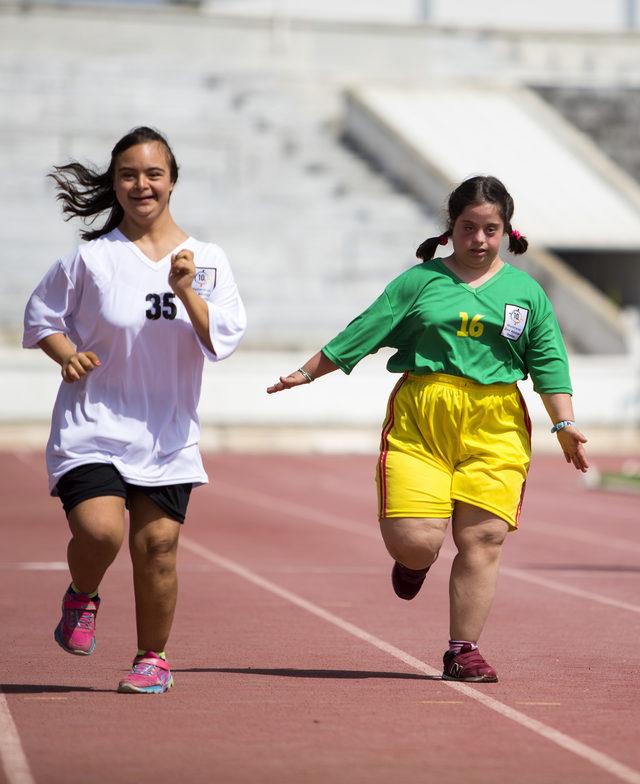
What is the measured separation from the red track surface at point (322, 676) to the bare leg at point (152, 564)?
29 centimetres

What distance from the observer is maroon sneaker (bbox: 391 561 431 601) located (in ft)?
26.7

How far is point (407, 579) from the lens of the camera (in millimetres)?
8188

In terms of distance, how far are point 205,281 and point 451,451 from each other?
1.40m

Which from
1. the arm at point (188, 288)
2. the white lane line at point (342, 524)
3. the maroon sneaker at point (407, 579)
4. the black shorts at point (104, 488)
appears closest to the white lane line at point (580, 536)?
the white lane line at point (342, 524)

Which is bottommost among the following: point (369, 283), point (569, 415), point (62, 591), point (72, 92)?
point (62, 591)

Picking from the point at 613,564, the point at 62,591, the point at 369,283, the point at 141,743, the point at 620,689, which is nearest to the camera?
the point at 141,743

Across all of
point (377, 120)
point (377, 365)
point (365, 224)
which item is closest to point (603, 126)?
point (377, 120)

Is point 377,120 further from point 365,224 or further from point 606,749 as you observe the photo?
point 606,749

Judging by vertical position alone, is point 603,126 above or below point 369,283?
above

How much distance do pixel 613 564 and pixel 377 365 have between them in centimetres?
2061

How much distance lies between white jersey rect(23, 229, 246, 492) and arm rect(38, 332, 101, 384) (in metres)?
0.06

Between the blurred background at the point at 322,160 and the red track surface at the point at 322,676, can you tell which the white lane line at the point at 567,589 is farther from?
the blurred background at the point at 322,160

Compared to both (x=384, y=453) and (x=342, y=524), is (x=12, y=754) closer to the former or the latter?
(x=384, y=453)

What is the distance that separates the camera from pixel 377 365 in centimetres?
3500
